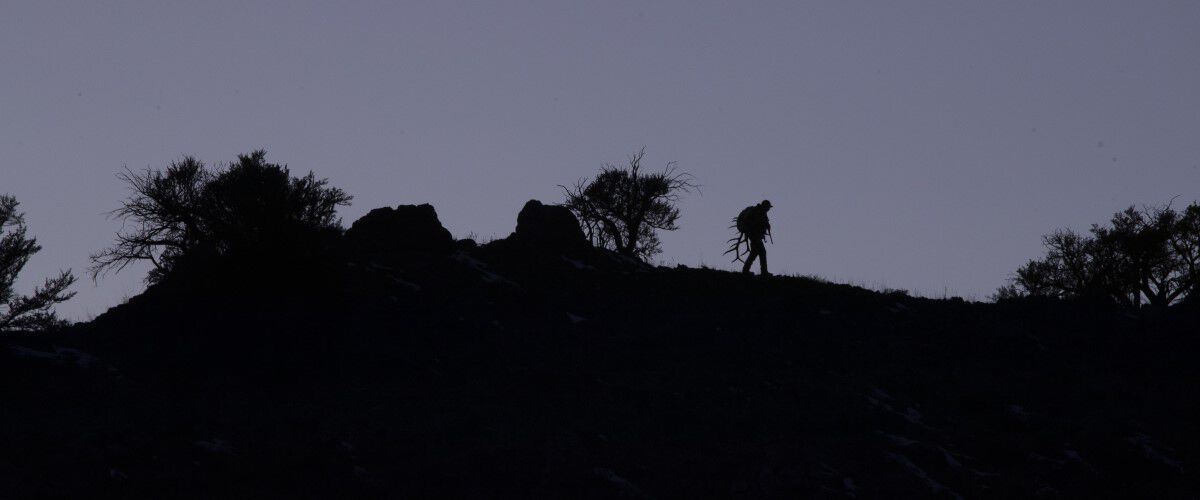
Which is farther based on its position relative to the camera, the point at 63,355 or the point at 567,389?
the point at 567,389

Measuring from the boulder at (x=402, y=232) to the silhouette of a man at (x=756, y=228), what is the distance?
882 cm

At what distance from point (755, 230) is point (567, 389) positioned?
487 inches

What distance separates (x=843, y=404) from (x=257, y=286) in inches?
516

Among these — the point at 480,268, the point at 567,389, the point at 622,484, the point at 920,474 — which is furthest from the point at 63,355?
the point at 920,474

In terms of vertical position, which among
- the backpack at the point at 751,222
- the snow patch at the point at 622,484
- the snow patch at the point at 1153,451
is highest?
the backpack at the point at 751,222

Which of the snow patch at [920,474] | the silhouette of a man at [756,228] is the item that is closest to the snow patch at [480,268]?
the silhouette of a man at [756,228]

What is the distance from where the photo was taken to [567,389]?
2248cm

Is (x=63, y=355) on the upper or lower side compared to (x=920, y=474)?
upper

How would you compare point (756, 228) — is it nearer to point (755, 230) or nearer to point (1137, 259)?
point (755, 230)

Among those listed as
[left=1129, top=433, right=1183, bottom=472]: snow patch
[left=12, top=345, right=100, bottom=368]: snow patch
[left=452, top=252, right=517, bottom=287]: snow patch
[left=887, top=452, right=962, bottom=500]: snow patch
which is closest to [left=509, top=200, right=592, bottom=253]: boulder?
[left=452, top=252, right=517, bottom=287]: snow patch

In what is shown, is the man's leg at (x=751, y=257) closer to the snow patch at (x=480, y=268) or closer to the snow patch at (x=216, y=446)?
the snow patch at (x=480, y=268)

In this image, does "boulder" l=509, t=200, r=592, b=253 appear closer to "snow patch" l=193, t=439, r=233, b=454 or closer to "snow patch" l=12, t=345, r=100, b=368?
"snow patch" l=12, t=345, r=100, b=368

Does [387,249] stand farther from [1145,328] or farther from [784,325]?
[1145,328]

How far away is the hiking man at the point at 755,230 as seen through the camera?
33.0 metres
